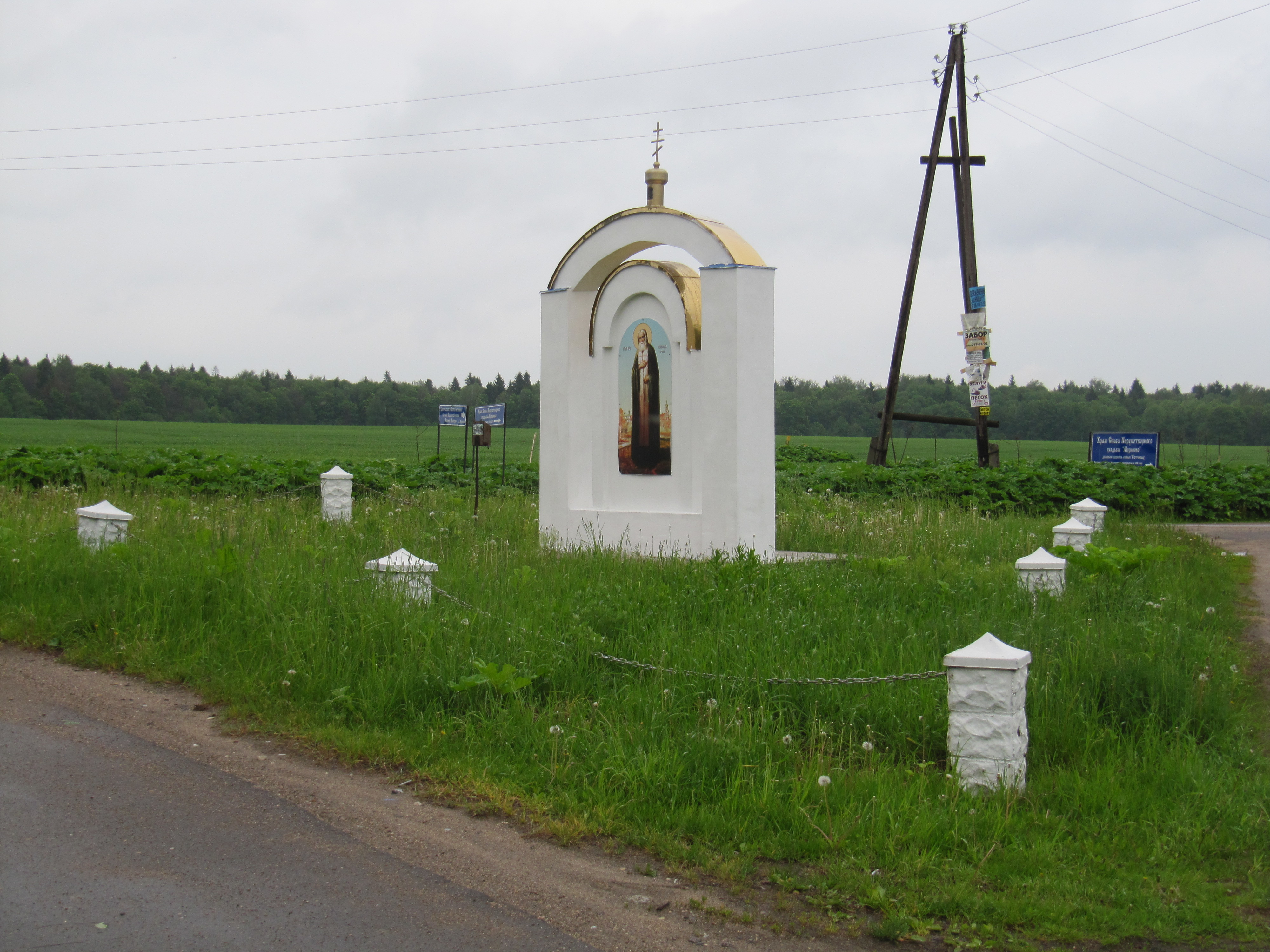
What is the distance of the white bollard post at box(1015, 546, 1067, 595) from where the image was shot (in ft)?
26.4

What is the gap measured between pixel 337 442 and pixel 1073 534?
53.0 meters

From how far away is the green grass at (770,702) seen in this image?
406 cm

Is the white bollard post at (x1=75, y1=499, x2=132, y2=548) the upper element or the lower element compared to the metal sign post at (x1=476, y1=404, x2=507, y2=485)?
lower

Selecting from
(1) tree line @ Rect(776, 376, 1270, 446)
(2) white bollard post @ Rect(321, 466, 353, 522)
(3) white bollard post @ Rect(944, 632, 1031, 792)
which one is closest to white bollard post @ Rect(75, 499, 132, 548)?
(2) white bollard post @ Rect(321, 466, 353, 522)

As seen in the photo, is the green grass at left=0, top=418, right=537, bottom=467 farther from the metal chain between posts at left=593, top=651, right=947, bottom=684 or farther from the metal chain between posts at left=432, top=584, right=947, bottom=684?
the metal chain between posts at left=593, top=651, right=947, bottom=684

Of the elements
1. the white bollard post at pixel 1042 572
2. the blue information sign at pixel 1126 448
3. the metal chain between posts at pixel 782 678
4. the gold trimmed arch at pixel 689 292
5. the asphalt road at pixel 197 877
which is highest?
the gold trimmed arch at pixel 689 292

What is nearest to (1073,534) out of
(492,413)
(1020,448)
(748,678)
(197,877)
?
(748,678)

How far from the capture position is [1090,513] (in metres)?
12.7

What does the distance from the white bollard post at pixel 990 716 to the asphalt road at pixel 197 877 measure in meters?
2.10

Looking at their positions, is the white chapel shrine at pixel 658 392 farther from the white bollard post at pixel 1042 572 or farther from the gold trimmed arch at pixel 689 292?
the white bollard post at pixel 1042 572

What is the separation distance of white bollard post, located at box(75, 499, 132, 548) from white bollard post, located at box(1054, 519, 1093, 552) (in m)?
8.22

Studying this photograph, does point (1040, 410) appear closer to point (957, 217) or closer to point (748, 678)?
point (957, 217)

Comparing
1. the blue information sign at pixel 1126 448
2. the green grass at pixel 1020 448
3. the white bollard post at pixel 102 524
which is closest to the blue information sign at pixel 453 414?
the white bollard post at pixel 102 524

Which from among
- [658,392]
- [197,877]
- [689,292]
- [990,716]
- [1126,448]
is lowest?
[197,877]
